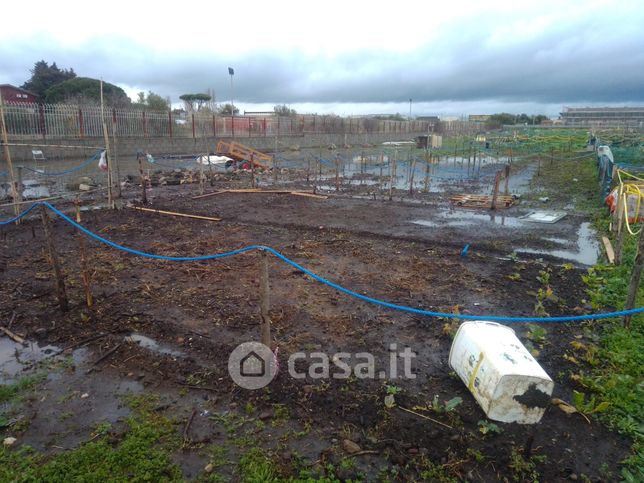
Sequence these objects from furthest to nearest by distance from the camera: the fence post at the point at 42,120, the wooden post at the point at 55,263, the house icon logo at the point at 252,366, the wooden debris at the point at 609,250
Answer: the fence post at the point at 42,120 → the wooden debris at the point at 609,250 → the wooden post at the point at 55,263 → the house icon logo at the point at 252,366

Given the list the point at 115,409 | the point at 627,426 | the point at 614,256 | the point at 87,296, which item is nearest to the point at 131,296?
the point at 87,296

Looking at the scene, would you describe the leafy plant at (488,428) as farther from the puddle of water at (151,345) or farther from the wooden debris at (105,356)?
the wooden debris at (105,356)

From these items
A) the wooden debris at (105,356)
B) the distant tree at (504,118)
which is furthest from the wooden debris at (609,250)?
the distant tree at (504,118)

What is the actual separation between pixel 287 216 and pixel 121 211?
4.95 metres

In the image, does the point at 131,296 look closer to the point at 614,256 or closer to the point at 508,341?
the point at 508,341

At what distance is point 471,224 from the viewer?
11672 mm

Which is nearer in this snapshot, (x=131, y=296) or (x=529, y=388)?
(x=529, y=388)

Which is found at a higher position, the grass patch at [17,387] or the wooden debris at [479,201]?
the wooden debris at [479,201]

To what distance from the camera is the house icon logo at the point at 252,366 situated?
419cm

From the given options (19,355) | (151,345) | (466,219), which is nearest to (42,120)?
(19,355)

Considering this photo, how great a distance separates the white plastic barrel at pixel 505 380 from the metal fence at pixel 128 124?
39.3 ft

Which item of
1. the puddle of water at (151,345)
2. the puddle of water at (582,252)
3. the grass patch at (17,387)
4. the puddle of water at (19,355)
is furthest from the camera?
the puddle of water at (582,252)

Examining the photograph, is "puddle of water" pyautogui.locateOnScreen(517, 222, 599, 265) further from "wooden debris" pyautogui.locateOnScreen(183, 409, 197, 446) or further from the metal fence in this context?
the metal fence

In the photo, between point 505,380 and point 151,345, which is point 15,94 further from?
point 505,380
